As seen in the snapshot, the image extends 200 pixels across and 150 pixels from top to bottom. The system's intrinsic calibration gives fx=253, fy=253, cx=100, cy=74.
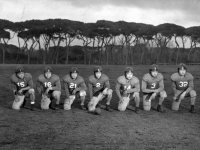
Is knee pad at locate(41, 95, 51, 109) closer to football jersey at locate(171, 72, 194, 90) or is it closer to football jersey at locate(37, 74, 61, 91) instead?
football jersey at locate(37, 74, 61, 91)

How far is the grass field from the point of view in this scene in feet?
15.8

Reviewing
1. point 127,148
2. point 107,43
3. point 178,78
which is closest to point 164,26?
point 107,43

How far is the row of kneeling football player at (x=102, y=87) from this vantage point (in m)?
7.91

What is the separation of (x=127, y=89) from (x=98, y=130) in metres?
2.45

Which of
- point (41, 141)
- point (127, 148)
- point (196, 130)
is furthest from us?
point (196, 130)

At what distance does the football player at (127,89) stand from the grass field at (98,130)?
302 mm

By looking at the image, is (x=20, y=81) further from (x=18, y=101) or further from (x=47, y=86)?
(x=47, y=86)

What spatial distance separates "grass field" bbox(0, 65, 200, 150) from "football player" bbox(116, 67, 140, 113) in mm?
302

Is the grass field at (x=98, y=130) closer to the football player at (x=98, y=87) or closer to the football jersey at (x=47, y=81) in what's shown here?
the football player at (x=98, y=87)

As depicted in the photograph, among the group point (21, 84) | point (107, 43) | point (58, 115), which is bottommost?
point (58, 115)

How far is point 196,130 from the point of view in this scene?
5.95 m

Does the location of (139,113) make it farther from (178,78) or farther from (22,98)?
(22,98)

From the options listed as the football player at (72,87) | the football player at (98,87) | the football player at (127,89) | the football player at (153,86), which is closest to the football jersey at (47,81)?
the football player at (72,87)

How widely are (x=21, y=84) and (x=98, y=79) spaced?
242cm
